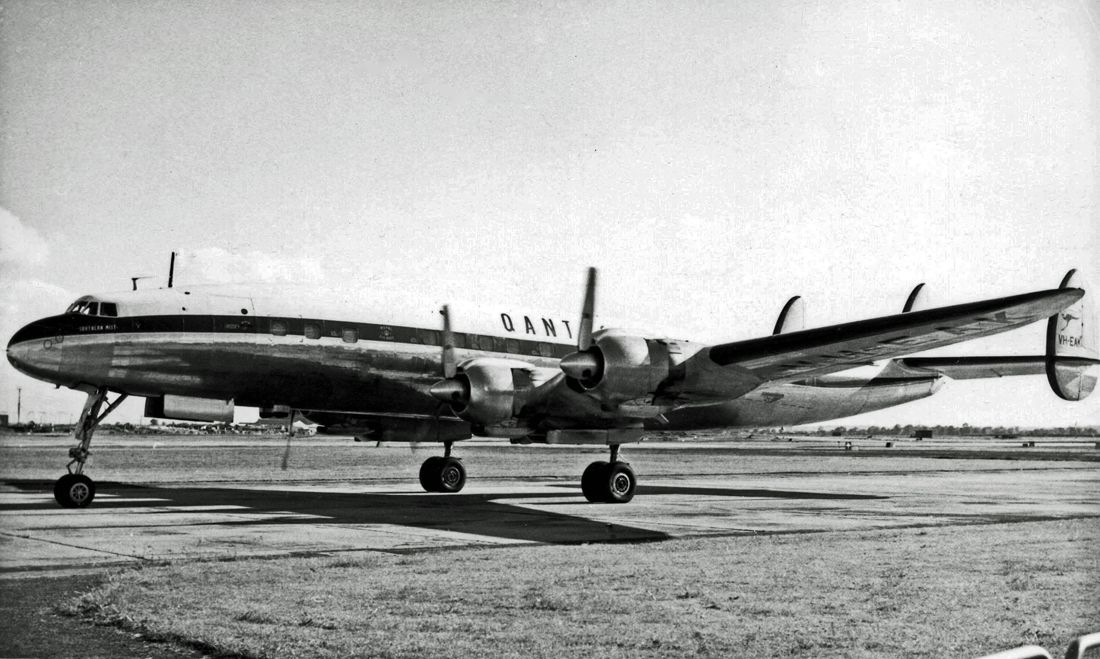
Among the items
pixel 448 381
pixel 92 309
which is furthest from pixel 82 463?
pixel 448 381

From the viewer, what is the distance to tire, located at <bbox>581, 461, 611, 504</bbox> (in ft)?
61.9

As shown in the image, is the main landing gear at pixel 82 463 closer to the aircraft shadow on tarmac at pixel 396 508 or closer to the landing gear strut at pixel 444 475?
the aircraft shadow on tarmac at pixel 396 508

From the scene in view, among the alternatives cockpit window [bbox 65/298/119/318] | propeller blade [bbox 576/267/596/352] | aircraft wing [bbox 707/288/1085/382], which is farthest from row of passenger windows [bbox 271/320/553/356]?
aircraft wing [bbox 707/288/1085/382]

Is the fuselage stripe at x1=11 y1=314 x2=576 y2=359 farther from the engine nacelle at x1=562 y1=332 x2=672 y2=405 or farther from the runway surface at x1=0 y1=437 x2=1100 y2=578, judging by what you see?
the engine nacelle at x1=562 y1=332 x2=672 y2=405

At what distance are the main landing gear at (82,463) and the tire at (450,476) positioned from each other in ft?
24.1

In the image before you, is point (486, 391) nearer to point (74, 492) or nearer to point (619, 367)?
point (619, 367)

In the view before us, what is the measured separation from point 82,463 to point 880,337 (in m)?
14.0

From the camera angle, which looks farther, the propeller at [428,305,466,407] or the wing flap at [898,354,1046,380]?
the wing flap at [898,354,1046,380]

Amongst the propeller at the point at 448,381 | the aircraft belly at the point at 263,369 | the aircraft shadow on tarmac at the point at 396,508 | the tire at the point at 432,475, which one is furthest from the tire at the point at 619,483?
the tire at the point at 432,475

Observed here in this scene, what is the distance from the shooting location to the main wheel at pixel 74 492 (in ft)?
55.3

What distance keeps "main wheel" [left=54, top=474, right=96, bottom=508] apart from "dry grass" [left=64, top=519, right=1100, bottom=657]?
8.13 metres

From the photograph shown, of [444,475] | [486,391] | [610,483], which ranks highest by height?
[486,391]

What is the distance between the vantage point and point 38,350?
17.0m

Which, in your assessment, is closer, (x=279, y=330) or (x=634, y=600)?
(x=634, y=600)
